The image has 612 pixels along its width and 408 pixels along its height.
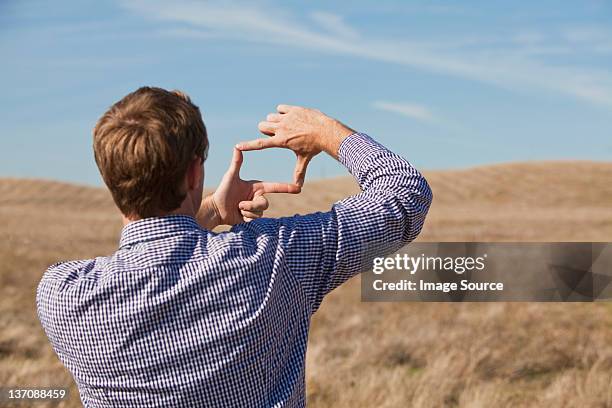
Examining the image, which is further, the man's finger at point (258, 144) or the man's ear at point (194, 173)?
the man's finger at point (258, 144)

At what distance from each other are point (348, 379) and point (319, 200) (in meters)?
17.5

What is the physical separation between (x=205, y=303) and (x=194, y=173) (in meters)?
0.27

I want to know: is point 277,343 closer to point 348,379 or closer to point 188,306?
point 188,306

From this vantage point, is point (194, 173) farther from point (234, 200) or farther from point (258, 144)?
point (234, 200)

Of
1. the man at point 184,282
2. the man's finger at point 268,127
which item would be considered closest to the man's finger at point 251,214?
the man's finger at point 268,127

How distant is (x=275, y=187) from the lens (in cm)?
189

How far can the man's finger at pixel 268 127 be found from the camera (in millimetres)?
1793

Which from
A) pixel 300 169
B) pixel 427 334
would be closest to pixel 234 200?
pixel 300 169

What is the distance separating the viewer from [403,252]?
14.4m

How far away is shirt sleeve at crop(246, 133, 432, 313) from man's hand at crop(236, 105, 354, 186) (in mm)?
127

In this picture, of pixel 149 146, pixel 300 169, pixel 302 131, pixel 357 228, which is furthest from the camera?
pixel 300 169

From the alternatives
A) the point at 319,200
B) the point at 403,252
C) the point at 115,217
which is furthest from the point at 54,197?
the point at 403,252

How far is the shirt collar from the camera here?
59.2 inches

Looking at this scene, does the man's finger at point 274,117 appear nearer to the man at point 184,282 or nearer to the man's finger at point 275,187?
the man's finger at point 275,187
